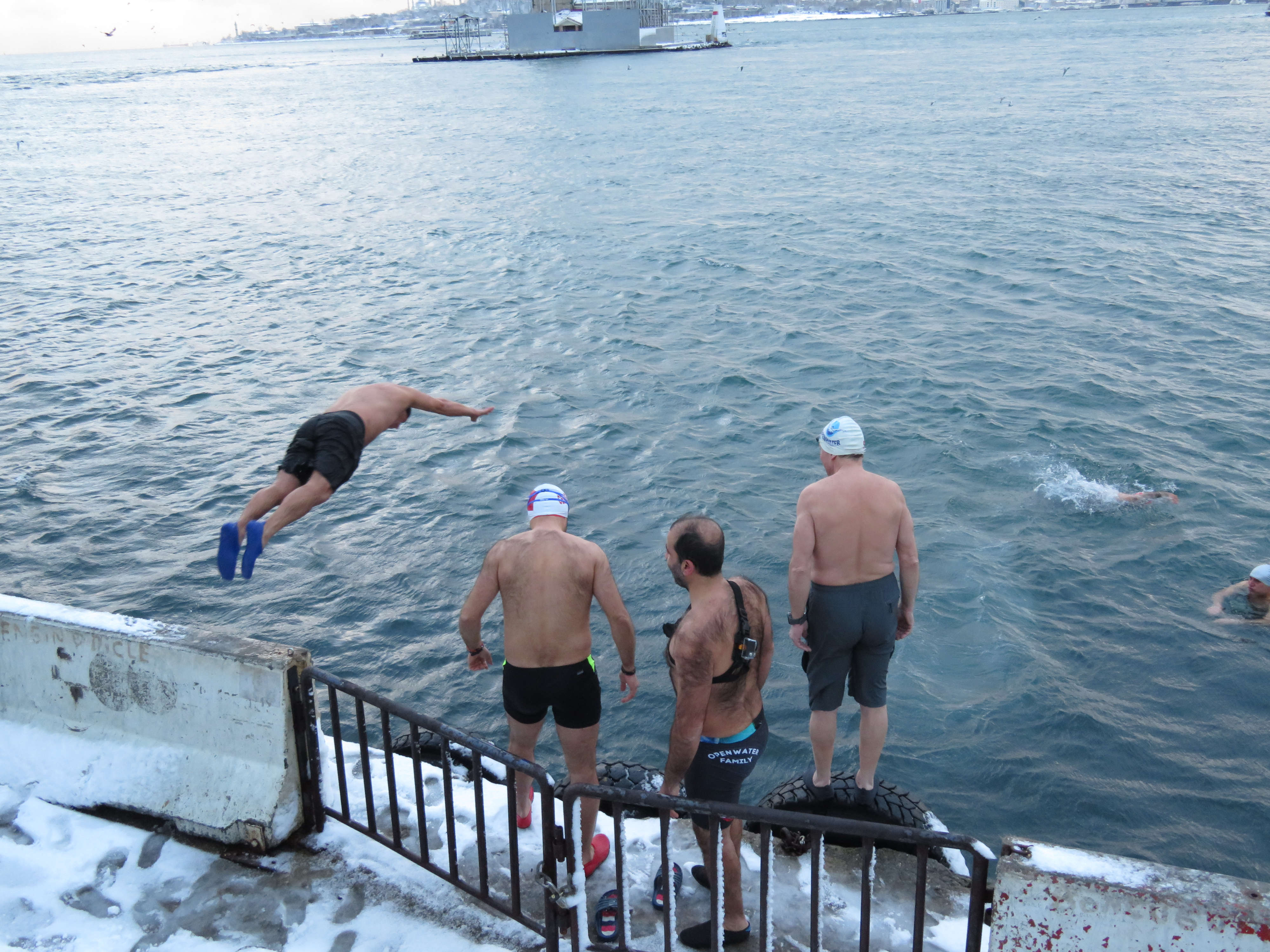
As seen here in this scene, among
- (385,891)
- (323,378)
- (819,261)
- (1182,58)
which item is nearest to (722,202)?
(819,261)

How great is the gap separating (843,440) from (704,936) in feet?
8.33

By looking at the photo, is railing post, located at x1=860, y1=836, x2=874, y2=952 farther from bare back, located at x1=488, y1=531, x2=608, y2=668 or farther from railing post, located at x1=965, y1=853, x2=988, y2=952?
bare back, located at x1=488, y1=531, x2=608, y2=668

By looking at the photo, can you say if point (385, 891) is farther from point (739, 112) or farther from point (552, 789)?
point (739, 112)

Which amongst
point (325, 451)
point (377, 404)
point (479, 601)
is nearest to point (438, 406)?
point (377, 404)

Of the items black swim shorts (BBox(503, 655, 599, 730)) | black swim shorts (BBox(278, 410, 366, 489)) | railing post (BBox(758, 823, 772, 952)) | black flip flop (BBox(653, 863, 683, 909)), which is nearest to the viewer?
railing post (BBox(758, 823, 772, 952))

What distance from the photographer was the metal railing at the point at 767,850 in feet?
10.7

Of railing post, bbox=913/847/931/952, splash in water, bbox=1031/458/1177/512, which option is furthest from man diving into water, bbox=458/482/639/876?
splash in water, bbox=1031/458/1177/512

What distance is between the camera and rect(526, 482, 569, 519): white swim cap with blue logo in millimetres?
4719

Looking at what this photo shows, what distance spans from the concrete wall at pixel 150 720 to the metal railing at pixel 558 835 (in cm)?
18

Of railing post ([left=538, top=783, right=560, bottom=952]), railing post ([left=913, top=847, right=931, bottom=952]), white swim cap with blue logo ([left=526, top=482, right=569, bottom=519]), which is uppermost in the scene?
white swim cap with blue logo ([left=526, top=482, right=569, bottom=519])

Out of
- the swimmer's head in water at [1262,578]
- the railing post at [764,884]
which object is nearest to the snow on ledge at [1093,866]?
the railing post at [764,884]

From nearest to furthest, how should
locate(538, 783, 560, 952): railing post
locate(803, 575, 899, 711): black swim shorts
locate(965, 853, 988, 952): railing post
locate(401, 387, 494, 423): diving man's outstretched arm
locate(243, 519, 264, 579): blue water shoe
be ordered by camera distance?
locate(965, 853, 988, 952): railing post → locate(538, 783, 560, 952): railing post → locate(803, 575, 899, 711): black swim shorts → locate(243, 519, 264, 579): blue water shoe → locate(401, 387, 494, 423): diving man's outstretched arm

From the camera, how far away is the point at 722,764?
4.30m

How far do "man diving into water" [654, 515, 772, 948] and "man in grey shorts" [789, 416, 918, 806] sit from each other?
2.61 ft
